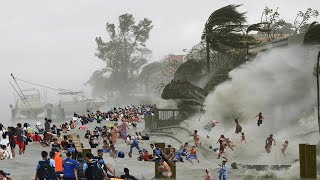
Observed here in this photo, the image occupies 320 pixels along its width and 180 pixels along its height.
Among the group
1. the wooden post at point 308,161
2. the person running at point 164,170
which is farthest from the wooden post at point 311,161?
the person running at point 164,170

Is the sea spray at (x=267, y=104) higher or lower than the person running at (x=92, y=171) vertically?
higher

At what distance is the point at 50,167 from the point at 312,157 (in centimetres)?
917

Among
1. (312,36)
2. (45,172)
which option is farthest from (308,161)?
(312,36)

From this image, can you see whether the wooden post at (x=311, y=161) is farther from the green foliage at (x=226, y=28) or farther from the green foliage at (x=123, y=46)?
the green foliage at (x=123, y=46)

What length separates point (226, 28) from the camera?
46156 millimetres

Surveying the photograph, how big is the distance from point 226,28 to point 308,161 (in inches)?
1138

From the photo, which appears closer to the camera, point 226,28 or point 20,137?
point 20,137

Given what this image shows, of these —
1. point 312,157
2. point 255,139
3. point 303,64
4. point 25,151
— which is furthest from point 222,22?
point 312,157

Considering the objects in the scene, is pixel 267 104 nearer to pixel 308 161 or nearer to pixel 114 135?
pixel 114 135

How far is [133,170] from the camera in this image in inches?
883

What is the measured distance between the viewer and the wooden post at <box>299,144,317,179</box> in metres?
18.2

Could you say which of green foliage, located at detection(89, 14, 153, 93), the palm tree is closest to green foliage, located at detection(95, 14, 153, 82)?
green foliage, located at detection(89, 14, 153, 93)

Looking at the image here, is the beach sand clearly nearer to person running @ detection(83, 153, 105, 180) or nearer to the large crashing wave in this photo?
person running @ detection(83, 153, 105, 180)

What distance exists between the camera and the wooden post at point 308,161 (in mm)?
18172
